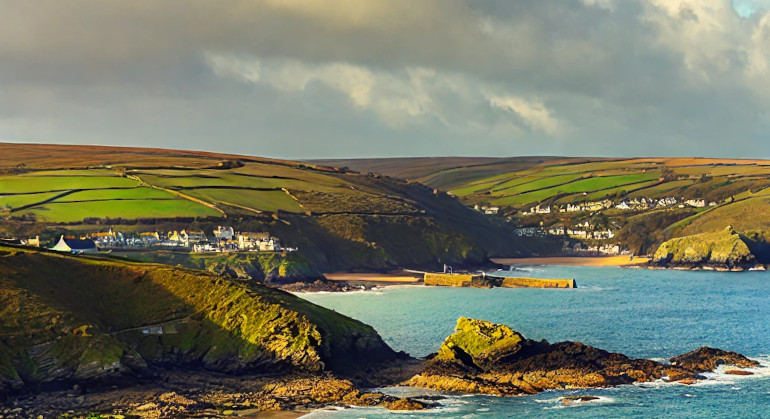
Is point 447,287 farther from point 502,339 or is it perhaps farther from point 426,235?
point 502,339

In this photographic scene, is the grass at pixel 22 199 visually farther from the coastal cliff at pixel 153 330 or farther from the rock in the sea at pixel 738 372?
the rock in the sea at pixel 738 372

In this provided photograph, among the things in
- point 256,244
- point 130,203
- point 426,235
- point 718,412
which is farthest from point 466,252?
point 718,412

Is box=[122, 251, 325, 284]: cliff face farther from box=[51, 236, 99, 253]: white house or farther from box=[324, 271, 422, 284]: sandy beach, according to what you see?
box=[51, 236, 99, 253]: white house

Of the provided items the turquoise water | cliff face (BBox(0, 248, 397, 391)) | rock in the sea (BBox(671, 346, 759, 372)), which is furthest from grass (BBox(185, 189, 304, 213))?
rock in the sea (BBox(671, 346, 759, 372))

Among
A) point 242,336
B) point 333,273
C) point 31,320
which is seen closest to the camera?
point 31,320

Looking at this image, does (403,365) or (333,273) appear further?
(333,273)

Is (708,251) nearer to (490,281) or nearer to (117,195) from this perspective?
(490,281)

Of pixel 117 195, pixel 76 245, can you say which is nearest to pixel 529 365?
pixel 76 245
